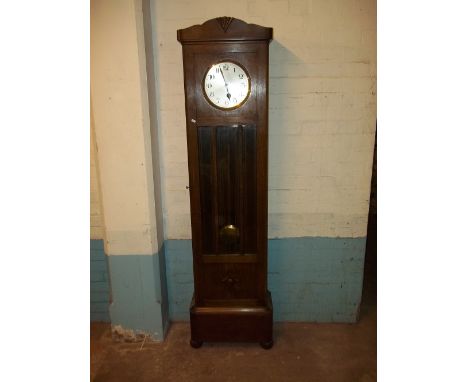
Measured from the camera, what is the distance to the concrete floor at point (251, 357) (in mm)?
1775

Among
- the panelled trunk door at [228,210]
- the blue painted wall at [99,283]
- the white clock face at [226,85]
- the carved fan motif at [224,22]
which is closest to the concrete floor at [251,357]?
the blue painted wall at [99,283]

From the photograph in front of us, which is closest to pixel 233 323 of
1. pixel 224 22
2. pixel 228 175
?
pixel 228 175

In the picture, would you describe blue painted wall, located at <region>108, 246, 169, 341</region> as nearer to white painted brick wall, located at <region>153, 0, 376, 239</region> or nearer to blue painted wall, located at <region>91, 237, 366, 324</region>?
blue painted wall, located at <region>91, 237, 366, 324</region>

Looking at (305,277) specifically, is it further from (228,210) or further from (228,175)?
(228,175)

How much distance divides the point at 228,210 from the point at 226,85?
2.29ft

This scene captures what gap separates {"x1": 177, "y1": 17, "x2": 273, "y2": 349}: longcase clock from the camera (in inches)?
62.9

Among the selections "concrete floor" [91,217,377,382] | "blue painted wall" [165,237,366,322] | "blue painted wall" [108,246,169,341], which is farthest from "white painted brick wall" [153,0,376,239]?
"concrete floor" [91,217,377,382]

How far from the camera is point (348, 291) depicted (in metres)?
2.20

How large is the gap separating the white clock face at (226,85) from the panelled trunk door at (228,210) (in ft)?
0.44

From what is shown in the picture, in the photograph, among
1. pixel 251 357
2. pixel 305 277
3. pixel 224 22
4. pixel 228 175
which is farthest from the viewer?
pixel 305 277

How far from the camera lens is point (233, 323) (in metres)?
1.91
